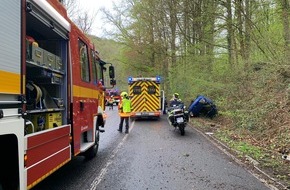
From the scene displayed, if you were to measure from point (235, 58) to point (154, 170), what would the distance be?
13799mm

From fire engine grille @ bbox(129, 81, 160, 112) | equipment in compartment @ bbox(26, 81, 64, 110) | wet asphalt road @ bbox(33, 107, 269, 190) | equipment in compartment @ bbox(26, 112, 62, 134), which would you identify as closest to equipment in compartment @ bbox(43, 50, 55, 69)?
equipment in compartment @ bbox(26, 81, 64, 110)

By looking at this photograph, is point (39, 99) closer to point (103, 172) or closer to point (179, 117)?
point (103, 172)

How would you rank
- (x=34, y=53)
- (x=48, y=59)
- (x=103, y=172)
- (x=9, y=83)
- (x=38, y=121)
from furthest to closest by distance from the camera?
(x=103, y=172) < (x=48, y=59) < (x=38, y=121) < (x=34, y=53) < (x=9, y=83)

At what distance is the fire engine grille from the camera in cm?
2236

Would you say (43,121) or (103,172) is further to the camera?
(103,172)

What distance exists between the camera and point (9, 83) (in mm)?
3781

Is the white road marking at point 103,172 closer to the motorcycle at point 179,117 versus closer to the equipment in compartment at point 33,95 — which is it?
the equipment in compartment at point 33,95

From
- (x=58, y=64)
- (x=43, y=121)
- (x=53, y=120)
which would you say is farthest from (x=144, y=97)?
(x=43, y=121)

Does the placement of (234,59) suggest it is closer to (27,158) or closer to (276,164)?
(276,164)

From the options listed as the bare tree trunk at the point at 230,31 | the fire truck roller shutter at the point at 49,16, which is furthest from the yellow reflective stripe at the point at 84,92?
the bare tree trunk at the point at 230,31

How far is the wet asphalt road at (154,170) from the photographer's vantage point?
6.46 meters

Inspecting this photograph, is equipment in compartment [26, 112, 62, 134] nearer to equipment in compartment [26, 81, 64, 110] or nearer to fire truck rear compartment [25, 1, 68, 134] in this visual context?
fire truck rear compartment [25, 1, 68, 134]

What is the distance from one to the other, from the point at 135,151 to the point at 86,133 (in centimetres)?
236

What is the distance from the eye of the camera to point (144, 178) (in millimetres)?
7023
